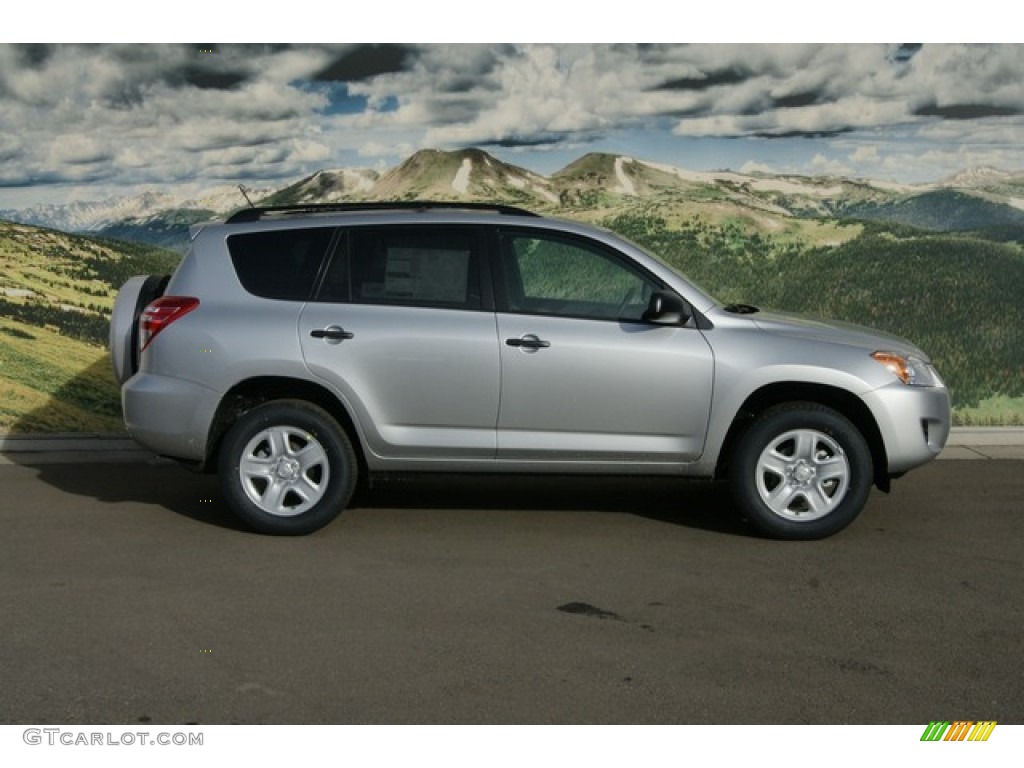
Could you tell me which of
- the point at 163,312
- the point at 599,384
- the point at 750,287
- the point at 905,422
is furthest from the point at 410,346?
the point at 750,287

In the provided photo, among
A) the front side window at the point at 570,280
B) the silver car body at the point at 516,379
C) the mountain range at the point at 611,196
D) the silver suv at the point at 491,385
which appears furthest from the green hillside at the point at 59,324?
the front side window at the point at 570,280

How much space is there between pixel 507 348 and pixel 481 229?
0.73m

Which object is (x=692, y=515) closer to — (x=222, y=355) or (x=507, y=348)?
(x=507, y=348)

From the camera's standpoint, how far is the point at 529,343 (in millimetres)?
7816

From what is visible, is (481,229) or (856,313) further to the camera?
(856,313)

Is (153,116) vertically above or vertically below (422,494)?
above

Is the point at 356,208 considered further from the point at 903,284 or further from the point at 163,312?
the point at 903,284

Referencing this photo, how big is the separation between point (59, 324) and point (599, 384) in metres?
5.90

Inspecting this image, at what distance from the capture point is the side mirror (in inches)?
306

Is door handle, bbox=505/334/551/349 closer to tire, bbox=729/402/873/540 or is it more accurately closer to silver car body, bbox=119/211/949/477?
silver car body, bbox=119/211/949/477

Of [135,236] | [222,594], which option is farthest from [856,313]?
[222,594]

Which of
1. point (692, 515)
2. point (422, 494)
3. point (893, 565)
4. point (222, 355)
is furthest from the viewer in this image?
point (422, 494)

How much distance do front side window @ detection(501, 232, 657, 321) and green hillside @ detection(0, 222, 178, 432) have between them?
4768 millimetres

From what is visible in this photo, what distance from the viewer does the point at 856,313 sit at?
40.7ft
